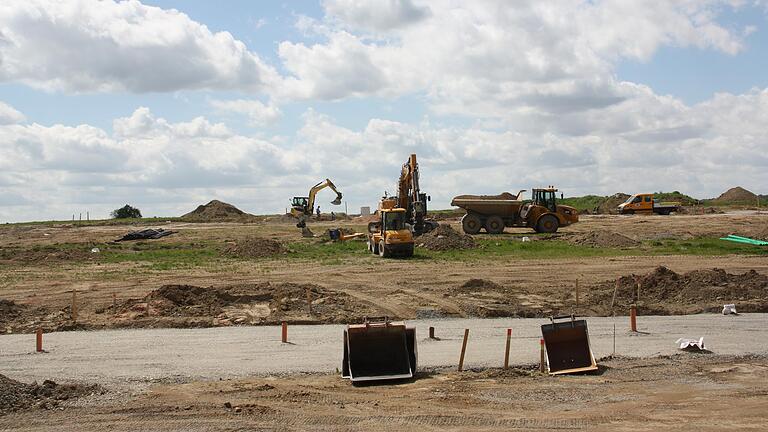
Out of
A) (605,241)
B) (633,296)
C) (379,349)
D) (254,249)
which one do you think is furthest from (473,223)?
(379,349)

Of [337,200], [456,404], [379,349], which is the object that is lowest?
[456,404]

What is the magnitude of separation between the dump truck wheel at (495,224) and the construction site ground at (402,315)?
1.18 metres

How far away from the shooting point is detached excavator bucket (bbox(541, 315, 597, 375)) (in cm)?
1541

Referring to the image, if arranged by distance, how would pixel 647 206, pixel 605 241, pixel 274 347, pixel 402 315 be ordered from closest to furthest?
pixel 274 347 → pixel 402 315 → pixel 605 241 → pixel 647 206

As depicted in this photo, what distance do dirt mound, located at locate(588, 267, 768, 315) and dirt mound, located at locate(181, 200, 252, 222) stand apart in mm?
64937

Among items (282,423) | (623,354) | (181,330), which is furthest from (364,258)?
(282,423)

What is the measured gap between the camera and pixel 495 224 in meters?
48.0

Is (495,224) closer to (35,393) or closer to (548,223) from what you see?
(548,223)

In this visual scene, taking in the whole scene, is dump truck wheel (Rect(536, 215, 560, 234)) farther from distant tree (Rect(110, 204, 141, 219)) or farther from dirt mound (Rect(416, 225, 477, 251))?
distant tree (Rect(110, 204, 141, 219))

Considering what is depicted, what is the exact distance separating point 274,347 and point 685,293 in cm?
1309

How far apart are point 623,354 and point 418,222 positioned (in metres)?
28.6

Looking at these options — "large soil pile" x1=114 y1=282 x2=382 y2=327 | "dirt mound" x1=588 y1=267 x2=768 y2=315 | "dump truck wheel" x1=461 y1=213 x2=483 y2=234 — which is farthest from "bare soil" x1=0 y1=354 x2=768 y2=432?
"dump truck wheel" x1=461 y1=213 x2=483 y2=234

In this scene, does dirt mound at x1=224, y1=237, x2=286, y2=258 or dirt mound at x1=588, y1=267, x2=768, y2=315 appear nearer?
dirt mound at x1=588, y1=267, x2=768, y2=315

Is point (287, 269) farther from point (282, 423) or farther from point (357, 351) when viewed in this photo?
point (282, 423)
